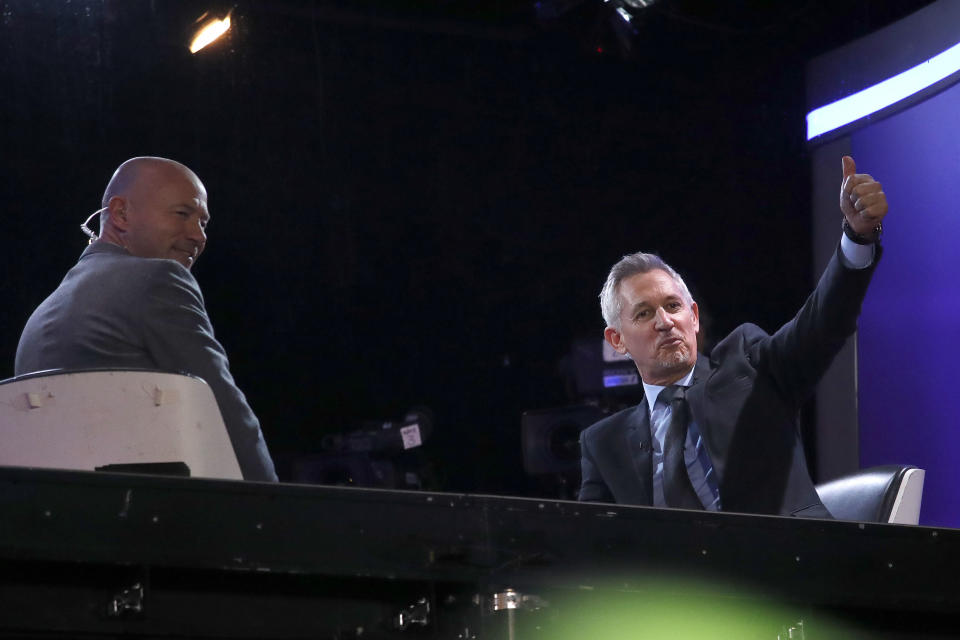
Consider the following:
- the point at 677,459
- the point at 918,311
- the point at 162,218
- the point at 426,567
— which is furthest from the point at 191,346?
the point at 918,311

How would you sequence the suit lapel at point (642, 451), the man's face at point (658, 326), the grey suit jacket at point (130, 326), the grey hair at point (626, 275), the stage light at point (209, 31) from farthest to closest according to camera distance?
the stage light at point (209, 31) → the grey hair at point (626, 275) → the man's face at point (658, 326) → the suit lapel at point (642, 451) → the grey suit jacket at point (130, 326)

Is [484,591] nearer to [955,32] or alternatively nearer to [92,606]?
[92,606]

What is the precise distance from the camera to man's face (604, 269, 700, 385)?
8.61 ft

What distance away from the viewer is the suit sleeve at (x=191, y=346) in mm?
1716

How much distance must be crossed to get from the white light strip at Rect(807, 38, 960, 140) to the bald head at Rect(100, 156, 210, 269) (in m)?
2.82

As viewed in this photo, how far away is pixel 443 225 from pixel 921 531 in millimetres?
4434

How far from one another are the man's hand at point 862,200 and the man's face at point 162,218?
1.22m

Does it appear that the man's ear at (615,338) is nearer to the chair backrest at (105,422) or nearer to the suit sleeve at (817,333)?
the suit sleeve at (817,333)

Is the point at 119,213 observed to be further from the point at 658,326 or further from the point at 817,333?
the point at 817,333

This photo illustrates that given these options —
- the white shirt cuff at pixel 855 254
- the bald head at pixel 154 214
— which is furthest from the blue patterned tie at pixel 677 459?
the bald head at pixel 154 214

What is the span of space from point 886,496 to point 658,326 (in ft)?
2.16

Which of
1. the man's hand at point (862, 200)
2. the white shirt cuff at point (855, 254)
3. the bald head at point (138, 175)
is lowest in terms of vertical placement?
the white shirt cuff at point (855, 254)

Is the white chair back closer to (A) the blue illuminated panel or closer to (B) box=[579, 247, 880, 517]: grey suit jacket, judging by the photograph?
(B) box=[579, 247, 880, 517]: grey suit jacket

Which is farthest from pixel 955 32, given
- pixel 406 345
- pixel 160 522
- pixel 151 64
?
pixel 160 522
